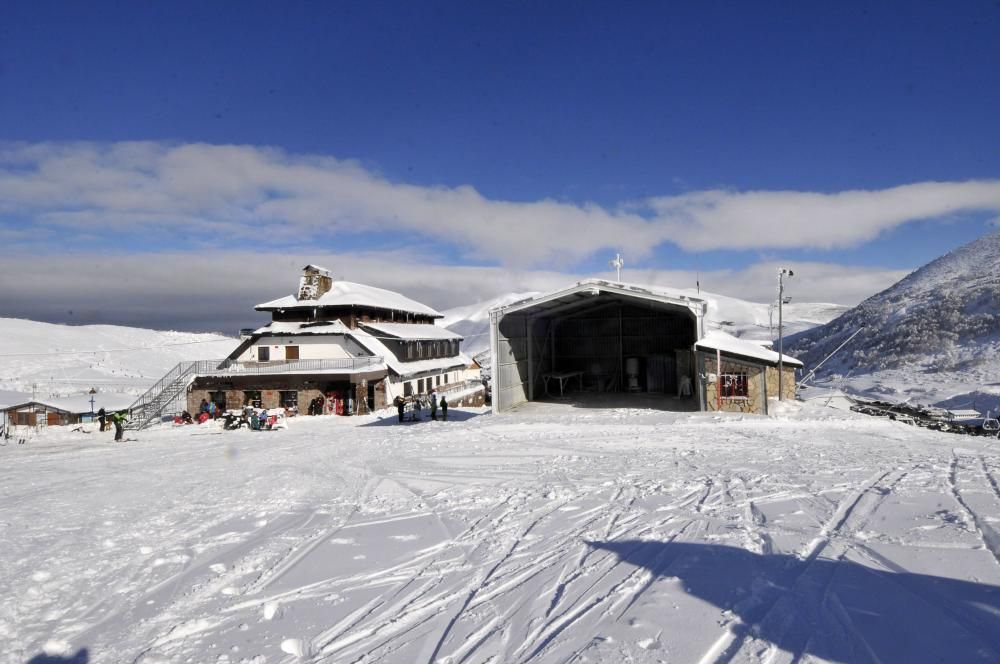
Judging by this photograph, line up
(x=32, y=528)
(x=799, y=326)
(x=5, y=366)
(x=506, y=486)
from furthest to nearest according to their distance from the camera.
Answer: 1. (x=799, y=326)
2. (x=5, y=366)
3. (x=506, y=486)
4. (x=32, y=528)

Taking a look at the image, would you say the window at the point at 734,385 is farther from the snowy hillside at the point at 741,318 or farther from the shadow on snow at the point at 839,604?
the snowy hillside at the point at 741,318

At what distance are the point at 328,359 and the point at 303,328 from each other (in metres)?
3.80

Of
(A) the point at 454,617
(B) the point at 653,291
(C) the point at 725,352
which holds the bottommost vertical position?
(A) the point at 454,617

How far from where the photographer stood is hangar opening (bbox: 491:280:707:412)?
26938mm

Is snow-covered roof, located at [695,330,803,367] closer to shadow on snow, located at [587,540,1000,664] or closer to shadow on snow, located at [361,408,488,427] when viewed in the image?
shadow on snow, located at [361,408,488,427]

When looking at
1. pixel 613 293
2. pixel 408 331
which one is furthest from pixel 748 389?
pixel 408 331

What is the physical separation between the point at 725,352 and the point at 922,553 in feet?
55.5

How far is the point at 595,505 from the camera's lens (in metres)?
9.40

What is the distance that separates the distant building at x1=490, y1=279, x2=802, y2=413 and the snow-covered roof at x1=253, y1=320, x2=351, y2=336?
39.5ft

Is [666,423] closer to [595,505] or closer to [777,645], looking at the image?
[595,505]

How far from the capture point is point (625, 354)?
106 ft

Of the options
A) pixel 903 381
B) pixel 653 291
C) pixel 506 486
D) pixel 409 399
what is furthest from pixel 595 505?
pixel 903 381

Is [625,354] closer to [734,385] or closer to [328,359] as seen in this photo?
[734,385]

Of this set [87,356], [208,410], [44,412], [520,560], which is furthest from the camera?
[87,356]
